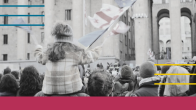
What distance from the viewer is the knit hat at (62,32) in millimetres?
3705

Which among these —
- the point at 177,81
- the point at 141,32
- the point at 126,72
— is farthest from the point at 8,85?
the point at 141,32

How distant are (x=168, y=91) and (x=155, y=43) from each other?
150 feet

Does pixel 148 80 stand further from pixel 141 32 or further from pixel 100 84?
pixel 141 32

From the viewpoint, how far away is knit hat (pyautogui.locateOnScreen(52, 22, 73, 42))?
→ 3.71m

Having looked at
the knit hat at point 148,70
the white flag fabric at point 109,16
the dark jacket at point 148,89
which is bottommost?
the dark jacket at point 148,89

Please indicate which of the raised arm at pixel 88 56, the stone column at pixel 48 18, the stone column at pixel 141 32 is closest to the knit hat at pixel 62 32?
the raised arm at pixel 88 56

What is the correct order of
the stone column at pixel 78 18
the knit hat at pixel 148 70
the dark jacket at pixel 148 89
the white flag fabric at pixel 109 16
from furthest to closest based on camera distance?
1. the stone column at pixel 78 18
2. the white flag fabric at pixel 109 16
3. the knit hat at pixel 148 70
4. the dark jacket at pixel 148 89

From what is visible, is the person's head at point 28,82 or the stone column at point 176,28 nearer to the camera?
the person's head at point 28,82

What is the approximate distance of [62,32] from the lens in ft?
12.1

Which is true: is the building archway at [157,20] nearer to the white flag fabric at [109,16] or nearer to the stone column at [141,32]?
the stone column at [141,32]

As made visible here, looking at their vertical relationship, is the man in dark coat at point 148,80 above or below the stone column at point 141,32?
below

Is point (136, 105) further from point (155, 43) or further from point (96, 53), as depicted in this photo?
point (155, 43)

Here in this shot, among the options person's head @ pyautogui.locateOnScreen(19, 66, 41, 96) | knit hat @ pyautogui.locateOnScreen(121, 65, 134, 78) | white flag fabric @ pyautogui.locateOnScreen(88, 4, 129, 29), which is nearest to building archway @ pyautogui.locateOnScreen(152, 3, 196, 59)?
white flag fabric @ pyautogui.locateOnScreen(88, 4, 129, 29)

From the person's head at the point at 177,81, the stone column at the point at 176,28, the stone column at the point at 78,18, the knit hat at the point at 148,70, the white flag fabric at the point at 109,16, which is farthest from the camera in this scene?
the stone column at the point at 78,18
